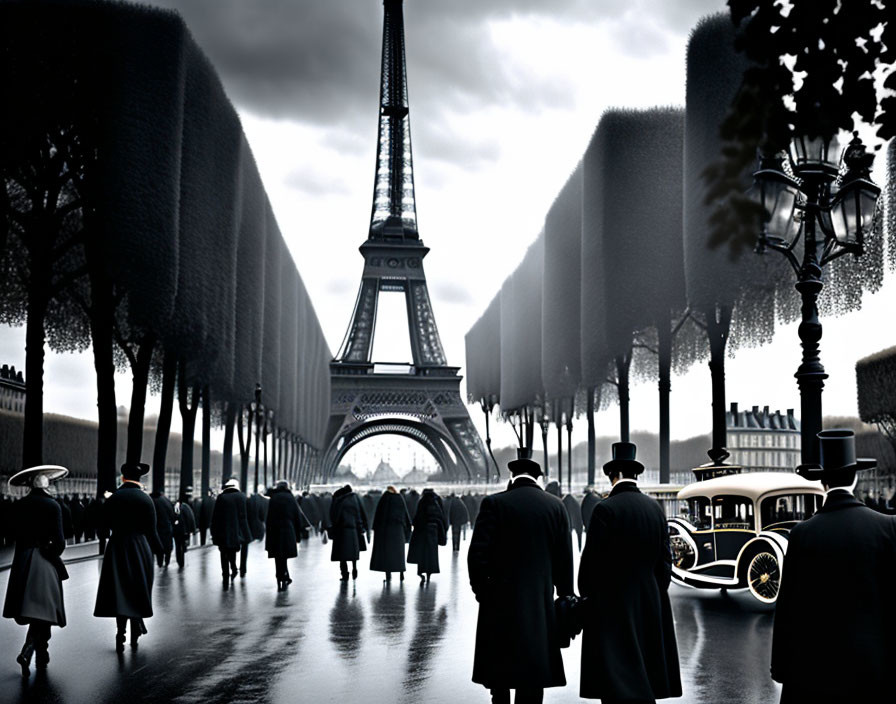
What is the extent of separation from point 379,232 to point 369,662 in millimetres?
84710

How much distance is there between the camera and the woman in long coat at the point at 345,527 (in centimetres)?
1975

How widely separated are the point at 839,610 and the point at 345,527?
15.1 m

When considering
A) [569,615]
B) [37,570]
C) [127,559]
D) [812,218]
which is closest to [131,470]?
[127,559]

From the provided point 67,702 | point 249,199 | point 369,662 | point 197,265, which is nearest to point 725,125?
point 67,702

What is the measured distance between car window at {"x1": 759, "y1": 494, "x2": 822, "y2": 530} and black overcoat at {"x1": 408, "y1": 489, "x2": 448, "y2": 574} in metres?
6.26

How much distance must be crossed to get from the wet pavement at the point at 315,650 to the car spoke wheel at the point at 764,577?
29 centimetres

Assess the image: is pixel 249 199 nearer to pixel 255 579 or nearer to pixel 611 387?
pixel 255 579

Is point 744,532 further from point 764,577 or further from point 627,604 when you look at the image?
point 627,604

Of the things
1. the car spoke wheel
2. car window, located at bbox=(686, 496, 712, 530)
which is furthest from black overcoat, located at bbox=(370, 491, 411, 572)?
the car spoke wheel

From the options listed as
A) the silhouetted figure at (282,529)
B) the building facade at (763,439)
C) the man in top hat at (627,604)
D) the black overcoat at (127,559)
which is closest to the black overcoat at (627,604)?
the man in top hat at (627,604)

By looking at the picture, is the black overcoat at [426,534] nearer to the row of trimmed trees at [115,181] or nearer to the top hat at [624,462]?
the row of trimmed trees at [115,181]

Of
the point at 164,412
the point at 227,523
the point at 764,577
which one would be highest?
the point at 164,412

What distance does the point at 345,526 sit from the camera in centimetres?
1983

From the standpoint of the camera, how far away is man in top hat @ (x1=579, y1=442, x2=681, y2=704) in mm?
6918
